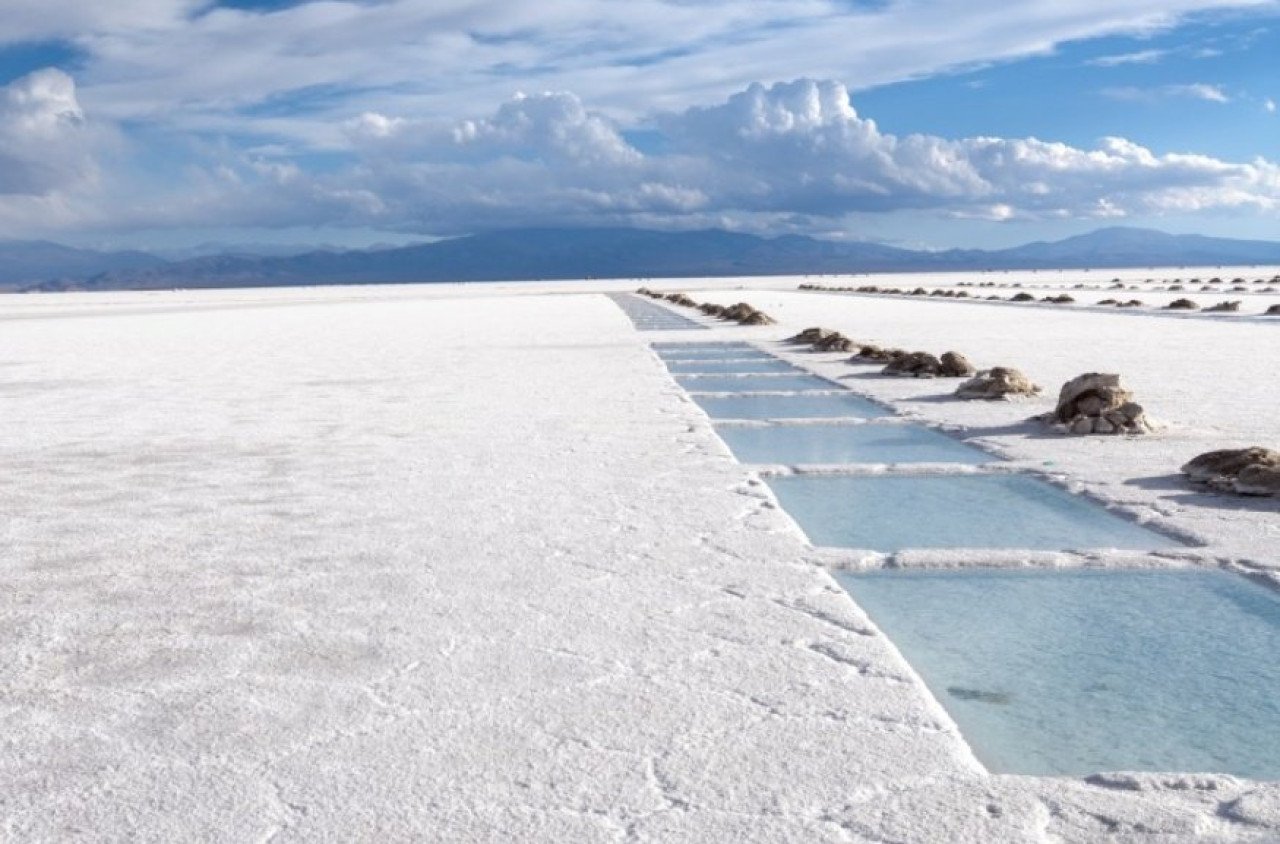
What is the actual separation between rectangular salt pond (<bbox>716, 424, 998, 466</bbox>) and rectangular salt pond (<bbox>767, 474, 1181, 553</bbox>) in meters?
0.61

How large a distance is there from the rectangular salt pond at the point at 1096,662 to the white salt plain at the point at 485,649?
16cm

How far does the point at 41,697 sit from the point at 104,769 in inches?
23.9

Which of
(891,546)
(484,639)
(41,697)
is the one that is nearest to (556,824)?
(484,639)

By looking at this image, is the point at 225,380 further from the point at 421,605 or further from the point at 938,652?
the point at 938,652

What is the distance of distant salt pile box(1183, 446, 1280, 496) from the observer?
18.4 feet

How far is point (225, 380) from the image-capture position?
43.1 ft

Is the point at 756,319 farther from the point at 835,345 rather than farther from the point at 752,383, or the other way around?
the point at 752,383

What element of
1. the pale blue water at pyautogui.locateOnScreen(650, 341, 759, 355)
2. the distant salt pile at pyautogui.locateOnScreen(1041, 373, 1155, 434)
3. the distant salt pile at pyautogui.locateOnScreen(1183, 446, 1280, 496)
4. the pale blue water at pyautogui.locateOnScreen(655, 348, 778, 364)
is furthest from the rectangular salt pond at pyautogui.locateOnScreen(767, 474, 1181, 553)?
the pale blue water at pyautogui.locateOnScreen(650, 341, 759, 355)

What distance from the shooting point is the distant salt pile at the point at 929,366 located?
12.5 metres

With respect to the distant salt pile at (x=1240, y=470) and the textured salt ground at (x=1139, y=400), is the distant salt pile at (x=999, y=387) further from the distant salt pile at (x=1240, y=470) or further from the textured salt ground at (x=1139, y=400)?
the distant salt pile at (x=1240, y=470)

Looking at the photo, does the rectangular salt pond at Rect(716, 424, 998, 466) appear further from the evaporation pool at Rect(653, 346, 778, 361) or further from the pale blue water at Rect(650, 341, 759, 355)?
the pale blue water at Rect(650, 341, 759, 355)

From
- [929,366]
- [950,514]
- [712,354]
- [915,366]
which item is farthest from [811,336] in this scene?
[950,514]

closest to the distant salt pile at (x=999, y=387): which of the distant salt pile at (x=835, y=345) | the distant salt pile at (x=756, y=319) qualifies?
the distant salt pile at (x=835, y=345)

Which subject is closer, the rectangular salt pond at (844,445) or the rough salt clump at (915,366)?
the rectangular salt pond at (844,445)
